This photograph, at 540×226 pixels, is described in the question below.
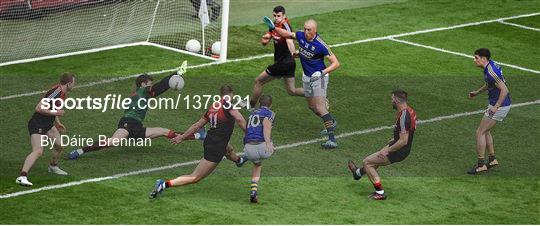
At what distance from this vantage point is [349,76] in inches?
1127

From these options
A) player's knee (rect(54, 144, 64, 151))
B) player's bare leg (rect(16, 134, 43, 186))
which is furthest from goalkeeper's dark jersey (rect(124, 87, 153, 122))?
player's bare leg (rect(16, 134, 43, 186))

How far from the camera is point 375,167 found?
69.1ft

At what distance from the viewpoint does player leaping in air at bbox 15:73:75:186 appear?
21.3m

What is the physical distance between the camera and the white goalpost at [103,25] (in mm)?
30500

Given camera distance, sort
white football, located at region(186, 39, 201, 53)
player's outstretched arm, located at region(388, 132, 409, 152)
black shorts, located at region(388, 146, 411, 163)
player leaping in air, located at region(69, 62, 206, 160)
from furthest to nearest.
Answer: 1. white football, located at region(186, 39, 201, 53)
2. player leaping in air, located at region(69, 62, 206, 160)
3. black shorts, located at region(388, 146, 411, 163)
4. player's outstretched arm, located at region(388, 132, 409, 152)

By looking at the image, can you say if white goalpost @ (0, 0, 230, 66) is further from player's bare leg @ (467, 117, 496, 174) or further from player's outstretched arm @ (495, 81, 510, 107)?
player's outstretched arm @ (495, 81, 510, 107)

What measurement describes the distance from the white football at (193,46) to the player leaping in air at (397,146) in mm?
10155

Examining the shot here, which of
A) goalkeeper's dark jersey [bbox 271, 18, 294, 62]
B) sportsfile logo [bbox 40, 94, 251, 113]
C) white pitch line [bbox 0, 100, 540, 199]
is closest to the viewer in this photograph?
white pitch line [bbox 0, 100, 540, 199]

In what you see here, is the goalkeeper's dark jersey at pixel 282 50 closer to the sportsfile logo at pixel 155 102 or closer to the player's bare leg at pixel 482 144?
the sportsfile logo at pixel 155 102

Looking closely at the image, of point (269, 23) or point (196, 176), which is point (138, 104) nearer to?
point (269, 23)

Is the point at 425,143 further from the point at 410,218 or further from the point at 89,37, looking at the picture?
the point at 89,37

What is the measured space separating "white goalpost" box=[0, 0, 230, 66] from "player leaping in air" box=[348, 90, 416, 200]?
9.67 m

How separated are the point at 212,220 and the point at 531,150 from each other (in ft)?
23.5

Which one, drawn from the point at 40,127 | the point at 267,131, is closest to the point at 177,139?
the point at 267,131
